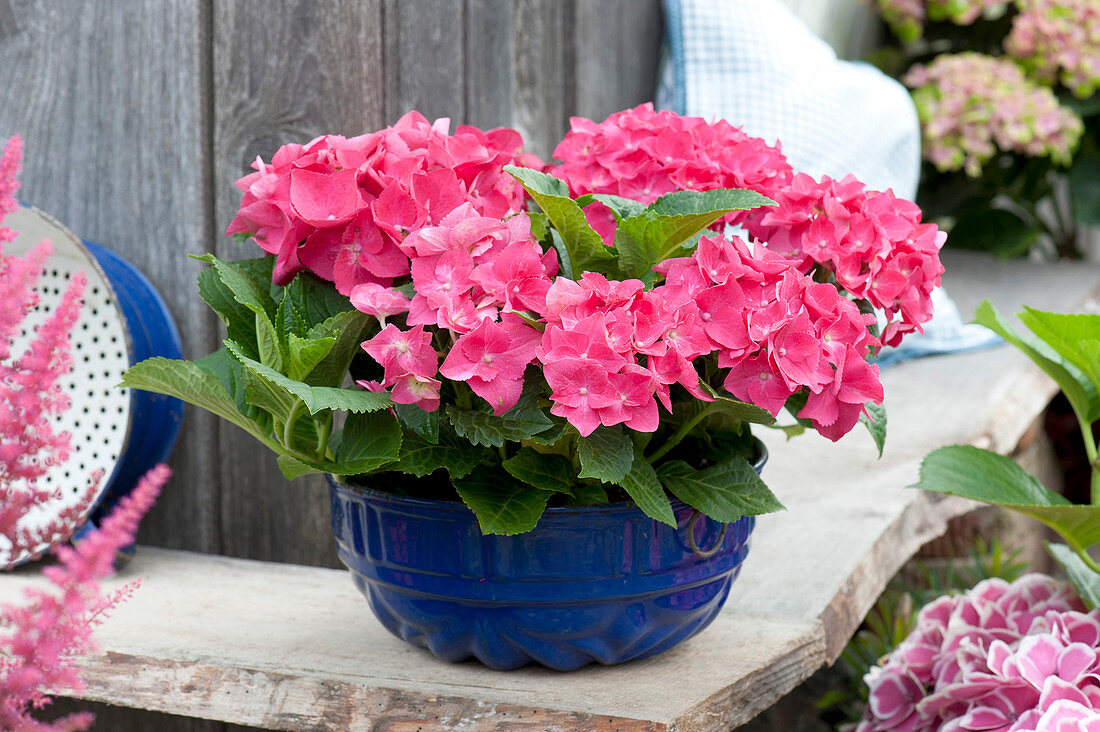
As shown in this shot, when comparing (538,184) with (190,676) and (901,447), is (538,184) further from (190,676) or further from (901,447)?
(901,447)

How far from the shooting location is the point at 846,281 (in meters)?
0.59

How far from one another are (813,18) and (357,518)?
83.5 inches

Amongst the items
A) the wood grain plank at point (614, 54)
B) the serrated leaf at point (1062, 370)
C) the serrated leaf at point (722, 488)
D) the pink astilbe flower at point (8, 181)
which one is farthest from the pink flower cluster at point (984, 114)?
the pink astilbe flower at point (8, 181)

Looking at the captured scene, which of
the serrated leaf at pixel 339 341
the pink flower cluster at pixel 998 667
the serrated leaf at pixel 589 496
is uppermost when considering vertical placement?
the serrated leaf at pixel 339 341

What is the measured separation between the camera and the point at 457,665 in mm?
671

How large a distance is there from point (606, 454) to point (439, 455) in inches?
3.9

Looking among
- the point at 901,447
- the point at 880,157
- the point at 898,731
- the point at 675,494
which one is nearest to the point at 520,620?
the point at 675,494

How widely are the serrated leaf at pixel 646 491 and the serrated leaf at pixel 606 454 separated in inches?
0.5

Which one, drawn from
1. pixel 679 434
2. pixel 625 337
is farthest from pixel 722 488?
pixel 625 337

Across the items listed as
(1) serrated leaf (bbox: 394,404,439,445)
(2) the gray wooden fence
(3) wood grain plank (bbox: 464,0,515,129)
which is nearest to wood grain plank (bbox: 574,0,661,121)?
(3) wood grain plank (bbox: 464,0,515,129)

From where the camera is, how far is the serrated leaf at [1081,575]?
0.88 m

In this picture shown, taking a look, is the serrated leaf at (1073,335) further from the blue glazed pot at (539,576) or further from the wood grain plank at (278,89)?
the wood grain plank at (278,89)

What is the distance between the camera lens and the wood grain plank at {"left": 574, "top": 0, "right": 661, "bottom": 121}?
142cm

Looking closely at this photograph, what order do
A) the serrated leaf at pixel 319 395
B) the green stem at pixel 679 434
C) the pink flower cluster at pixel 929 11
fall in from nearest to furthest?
the serrated leaf at pixel 319 395 → the green stem at pixel 679 434 → the pink flower cluster at pixel 929 11
